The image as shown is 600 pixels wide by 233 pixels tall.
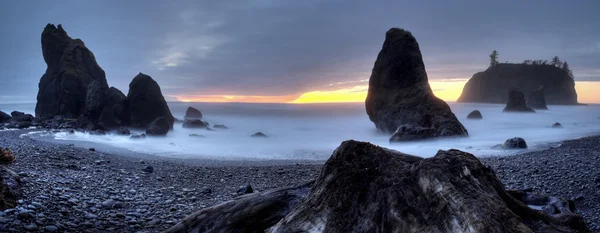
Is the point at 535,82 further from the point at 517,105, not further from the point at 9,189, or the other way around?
the point at 9,189

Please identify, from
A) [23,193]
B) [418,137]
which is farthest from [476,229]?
[418,137]

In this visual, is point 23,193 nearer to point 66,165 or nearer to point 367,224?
point 66,165

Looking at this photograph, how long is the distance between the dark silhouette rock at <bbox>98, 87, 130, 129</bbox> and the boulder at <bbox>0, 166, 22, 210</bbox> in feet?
100

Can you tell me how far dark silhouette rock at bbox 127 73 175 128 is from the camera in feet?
123

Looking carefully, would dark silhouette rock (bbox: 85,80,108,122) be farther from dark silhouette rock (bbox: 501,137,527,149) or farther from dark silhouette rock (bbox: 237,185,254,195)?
dark silhouette rock (bbox: 501,137,527,149)

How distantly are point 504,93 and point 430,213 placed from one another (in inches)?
4960

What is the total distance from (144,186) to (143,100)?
30.5 meters

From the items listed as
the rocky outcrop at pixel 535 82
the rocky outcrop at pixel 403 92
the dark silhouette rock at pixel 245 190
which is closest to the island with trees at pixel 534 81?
the rocky outcrop at pixel 535 82

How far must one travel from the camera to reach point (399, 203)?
11.7 ft

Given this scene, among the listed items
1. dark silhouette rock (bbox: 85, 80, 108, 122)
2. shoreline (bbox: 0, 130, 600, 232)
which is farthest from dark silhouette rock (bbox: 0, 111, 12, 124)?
shoreline (bbox: 0, 130, 600, 232)

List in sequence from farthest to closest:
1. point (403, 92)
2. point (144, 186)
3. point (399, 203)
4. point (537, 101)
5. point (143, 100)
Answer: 1. point (537, 101)
2. point (143, 100)
3. point (403, 92)
4. point (144, 186)
5. point (399, 203)

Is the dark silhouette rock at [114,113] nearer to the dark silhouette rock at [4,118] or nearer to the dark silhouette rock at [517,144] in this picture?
the dark silhouette rock at [4,118]

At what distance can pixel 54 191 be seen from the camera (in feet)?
24.9

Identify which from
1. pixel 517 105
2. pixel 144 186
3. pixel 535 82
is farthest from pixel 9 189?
pixel 535 82
